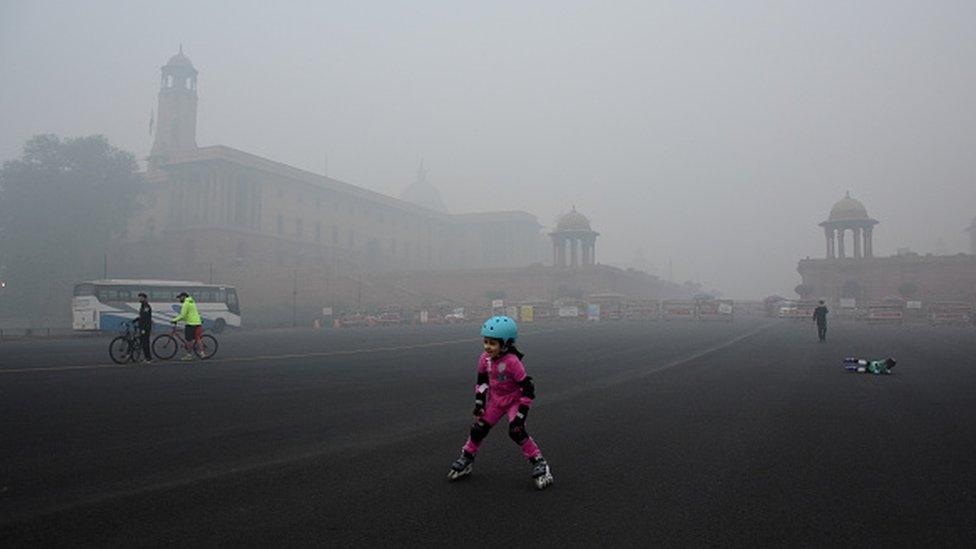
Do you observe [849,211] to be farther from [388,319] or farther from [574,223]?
[388,319]

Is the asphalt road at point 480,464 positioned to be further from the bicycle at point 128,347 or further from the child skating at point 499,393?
the bicycle at point 128,347

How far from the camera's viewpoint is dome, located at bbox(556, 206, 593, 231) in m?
72.6

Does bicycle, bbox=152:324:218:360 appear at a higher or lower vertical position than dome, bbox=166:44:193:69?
lower

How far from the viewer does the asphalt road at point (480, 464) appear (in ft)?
13.6

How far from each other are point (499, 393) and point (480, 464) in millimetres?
983

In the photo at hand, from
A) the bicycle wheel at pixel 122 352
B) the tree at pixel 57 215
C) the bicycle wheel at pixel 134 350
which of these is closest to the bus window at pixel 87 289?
the bicycle wheel at pixel 122 352

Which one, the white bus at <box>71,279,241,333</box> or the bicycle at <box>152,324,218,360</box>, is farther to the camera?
the white bus at <box>71,279,241,333</box>

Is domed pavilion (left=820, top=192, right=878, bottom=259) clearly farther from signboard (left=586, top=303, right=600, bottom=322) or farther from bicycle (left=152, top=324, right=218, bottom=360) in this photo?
bicycle (left=152, top=324, right=218, bottom=360)

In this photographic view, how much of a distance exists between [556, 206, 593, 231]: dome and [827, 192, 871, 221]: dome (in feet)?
84.1

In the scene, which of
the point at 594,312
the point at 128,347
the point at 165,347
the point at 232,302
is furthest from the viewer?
the point at 594,312

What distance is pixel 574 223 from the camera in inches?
2864

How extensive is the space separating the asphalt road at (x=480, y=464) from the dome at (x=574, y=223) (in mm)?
60695

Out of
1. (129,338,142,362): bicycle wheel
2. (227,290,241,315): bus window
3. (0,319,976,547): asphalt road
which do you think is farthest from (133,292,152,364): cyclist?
(227,290,241,315): bus window

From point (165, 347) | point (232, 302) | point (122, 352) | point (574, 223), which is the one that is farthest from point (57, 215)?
point (574, 223)
